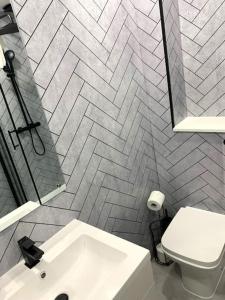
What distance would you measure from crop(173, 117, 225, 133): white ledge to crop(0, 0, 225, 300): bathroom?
2 cm

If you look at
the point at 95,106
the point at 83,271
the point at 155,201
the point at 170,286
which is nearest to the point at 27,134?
the point at 95,106

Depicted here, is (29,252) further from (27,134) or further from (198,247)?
(198,247)

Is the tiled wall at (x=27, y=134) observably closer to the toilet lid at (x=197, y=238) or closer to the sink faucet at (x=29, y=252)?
the sink faucet at (x=29, y=252)

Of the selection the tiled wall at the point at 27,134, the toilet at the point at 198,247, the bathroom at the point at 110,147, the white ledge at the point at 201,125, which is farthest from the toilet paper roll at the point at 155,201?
the tiled wall at the point at 27,134

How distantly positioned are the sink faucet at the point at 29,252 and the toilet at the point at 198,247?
0.93 meters

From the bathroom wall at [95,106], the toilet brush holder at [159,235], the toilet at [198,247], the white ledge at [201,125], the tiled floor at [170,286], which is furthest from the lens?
the toilet brush holder at [159,235]

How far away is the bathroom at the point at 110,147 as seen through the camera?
1184 mm

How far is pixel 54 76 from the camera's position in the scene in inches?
50.5

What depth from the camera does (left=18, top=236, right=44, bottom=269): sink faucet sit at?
1.15 metres

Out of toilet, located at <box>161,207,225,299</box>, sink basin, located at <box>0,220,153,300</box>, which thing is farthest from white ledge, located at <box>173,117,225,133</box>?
sink basin, located at <box>0,220,153,300</box>

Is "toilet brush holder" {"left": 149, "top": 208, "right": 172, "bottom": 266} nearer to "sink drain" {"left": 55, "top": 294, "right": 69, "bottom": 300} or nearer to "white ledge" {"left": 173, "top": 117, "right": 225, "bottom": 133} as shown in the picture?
"white ledge" {"left": 173, "top": 117, "right": 225, "bottom": 133}

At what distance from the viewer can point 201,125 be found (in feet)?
6.20

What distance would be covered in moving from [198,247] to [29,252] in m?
1.07

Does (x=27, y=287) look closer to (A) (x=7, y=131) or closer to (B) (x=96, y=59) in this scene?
(A) (x=7, y=131)
